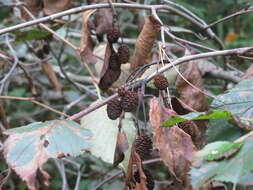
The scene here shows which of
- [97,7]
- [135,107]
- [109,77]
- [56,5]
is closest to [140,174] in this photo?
[135,107]

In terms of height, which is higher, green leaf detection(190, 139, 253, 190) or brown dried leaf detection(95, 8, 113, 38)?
brown dried leaf detection(95, 8, 113, 38)

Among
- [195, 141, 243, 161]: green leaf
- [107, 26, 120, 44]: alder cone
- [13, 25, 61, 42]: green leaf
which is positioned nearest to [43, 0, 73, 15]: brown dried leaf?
[13, 25, 61, 42]: green leaf

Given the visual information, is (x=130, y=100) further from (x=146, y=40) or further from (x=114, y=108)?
(x=146, y=40)

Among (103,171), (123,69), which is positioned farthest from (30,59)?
(123,69)

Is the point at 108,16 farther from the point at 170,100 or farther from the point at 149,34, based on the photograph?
the point at 170,100

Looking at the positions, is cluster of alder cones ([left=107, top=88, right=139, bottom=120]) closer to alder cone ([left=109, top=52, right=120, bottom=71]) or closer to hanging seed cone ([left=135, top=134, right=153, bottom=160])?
hanging seed cone ([left=135, top=134, right=153, bottom=160])

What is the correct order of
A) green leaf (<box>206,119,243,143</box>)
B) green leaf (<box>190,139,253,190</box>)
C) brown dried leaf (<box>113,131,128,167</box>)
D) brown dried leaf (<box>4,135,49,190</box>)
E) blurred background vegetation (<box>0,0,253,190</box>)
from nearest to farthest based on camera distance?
green leaf (<box>190,139,253,190</box>), brown dried leaf (<box>4,135,49,190</box>), brown dried leaf (<box>113,131,128,167</box>), green leaf (<box>206,119,243,143</box>), blurred background vegetation (<box>0,0,253,190</box>)

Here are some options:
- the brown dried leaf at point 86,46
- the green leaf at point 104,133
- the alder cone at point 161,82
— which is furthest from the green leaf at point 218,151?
the brown dried leaf at point 86,46
